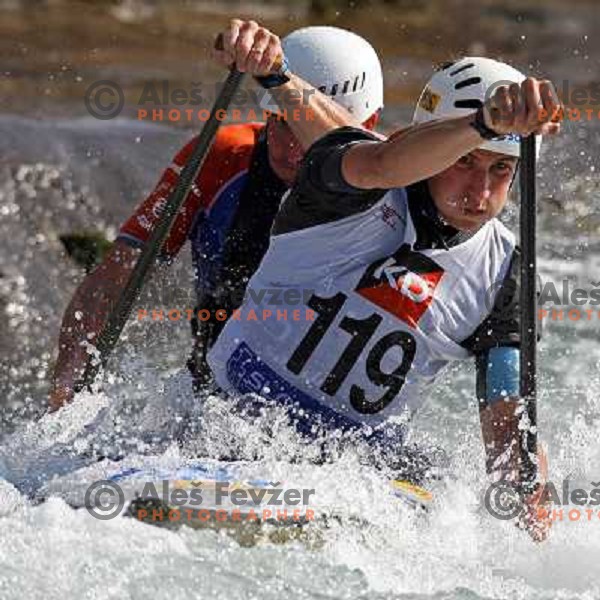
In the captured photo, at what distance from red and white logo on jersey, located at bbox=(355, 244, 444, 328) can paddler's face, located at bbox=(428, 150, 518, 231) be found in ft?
0.67

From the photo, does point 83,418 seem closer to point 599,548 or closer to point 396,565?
point 396,565

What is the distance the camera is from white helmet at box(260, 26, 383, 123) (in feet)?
23.2

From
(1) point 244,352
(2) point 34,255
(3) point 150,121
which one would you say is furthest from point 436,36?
(1) point 244,352

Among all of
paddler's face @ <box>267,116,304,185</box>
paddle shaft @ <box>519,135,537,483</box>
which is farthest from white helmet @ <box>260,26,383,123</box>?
paddle shaft @ <box>519,135,537,483</box>

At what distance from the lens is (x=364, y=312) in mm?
5680

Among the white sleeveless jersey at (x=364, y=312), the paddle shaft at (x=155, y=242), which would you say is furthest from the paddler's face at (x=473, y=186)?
the paddle shaft at (x=155, y=242)

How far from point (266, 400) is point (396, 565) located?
792 millimetres

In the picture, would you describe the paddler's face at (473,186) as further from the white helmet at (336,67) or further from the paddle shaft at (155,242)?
the white helmet at (336,67)

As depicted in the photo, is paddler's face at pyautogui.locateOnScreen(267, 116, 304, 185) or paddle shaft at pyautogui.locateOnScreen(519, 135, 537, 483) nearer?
paddle shaft at pyautogui.locateOnScreen(519, 135, 537, 483)

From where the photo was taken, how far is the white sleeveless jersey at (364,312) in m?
5.67

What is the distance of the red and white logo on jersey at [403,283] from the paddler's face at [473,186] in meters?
0.20

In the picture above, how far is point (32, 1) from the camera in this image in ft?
62.6

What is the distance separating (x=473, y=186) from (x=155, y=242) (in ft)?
4.85

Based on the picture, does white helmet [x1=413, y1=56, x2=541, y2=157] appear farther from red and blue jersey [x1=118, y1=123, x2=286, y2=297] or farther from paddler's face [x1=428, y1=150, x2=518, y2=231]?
red and blue jersey [x1=118, y1=123, x2=286, y2=297]
